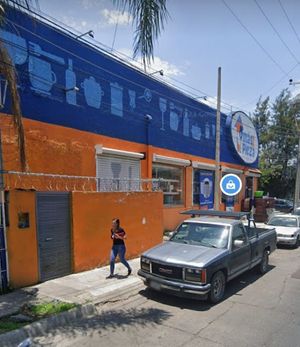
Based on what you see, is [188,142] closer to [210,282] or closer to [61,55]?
[61,55]

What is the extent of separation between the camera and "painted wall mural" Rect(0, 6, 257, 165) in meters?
9.91

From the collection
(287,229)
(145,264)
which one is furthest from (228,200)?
(145,264)

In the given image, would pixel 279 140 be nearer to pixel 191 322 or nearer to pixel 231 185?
pixel 231 185

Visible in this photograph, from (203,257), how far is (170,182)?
10.9m

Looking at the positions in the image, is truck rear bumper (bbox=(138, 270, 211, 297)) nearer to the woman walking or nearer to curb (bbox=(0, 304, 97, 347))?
curb (bbox=(0, 304, 97, 347))

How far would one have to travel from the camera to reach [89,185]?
11.8 meters

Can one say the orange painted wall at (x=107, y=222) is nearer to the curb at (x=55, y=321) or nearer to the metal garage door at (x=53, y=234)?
the metal garage door at (x=53, y=234)

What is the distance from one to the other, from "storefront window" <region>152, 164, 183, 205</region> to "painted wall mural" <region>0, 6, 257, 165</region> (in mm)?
1186

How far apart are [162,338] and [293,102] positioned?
41002mm

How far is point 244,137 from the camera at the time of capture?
26.0 metres

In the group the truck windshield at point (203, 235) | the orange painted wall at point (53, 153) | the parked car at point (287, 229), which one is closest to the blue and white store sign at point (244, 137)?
the parked car at point (287, 229)

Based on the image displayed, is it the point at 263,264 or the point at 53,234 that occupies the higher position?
the point at 53,234

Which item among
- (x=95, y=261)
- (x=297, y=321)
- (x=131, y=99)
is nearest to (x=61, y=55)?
(x=131, y=99)

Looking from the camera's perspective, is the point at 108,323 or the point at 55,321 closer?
the point at 55,321
